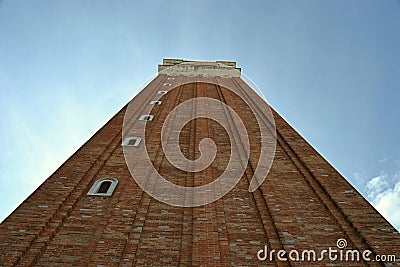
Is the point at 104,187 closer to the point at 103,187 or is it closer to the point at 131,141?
the point at 103,187

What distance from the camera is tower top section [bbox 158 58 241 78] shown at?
2817 centimetres

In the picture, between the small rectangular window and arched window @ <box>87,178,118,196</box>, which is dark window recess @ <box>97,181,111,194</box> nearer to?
arched window @ <box>87,178,118,196</box>

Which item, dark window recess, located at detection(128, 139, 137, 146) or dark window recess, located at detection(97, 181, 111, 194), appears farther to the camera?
dark window recess, located at detection(128, 139, 137, 146)

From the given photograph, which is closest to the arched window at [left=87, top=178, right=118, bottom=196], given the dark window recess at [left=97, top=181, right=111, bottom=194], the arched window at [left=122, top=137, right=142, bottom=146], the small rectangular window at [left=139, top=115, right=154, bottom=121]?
the dark window recess at [left=97, top=181, right=111, bottom=194]

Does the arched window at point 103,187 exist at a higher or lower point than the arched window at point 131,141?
lower

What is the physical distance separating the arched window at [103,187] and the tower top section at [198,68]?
19580 mm

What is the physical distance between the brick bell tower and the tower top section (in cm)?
1638

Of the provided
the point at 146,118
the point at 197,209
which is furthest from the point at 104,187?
the point at 146,118

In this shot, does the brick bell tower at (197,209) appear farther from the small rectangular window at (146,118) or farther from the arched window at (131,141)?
the small rectangular window at (146,118)

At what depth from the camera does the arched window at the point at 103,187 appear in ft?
26.1

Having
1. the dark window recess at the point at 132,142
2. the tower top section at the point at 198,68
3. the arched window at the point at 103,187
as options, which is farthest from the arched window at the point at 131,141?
the tower top section at the point at 198,68

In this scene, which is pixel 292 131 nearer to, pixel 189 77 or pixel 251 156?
pixel 251 156

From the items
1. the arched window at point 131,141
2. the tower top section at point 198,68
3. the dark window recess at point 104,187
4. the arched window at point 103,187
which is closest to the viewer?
the arched window at point 103,187

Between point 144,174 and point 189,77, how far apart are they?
1821 cm
